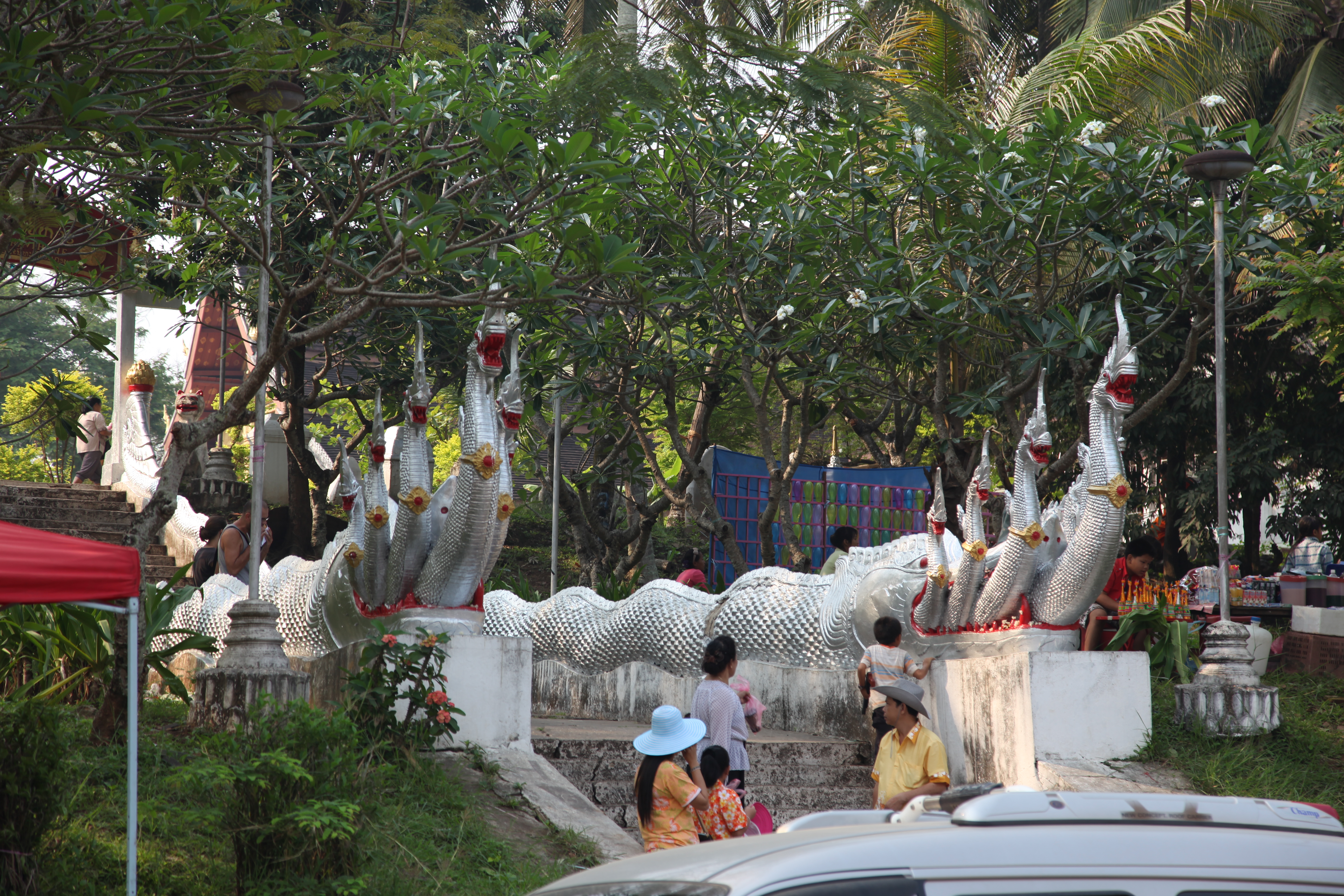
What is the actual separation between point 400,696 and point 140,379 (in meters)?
13.7

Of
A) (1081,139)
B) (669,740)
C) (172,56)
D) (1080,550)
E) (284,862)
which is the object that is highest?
(1081,139)

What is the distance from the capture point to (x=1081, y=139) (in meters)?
10.5

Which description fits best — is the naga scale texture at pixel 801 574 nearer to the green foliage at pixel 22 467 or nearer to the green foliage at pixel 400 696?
the green foliage at pixel 400 696

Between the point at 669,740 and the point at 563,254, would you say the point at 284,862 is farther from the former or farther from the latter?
the point at 563,254

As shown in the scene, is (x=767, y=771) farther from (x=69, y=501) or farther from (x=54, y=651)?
(x=69, y=501)

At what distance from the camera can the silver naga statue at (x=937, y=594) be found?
301 inches

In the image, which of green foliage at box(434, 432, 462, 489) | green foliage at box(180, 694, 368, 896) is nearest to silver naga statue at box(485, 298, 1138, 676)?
green foliage at box(180, 694, 368, 896)

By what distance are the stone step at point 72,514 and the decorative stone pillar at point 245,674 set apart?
8.76 metres

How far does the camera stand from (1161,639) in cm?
866

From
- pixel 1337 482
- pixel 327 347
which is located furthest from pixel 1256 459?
pixel 327 347

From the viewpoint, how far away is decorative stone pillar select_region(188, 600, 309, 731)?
7277 millimetres

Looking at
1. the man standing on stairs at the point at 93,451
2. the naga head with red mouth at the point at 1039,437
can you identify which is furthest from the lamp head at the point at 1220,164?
the man standing on stairs at the point at 93,451

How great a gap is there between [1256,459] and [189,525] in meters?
13.3

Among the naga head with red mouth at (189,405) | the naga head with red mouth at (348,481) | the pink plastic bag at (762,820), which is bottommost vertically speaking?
the pink plastic bag at (762,820)
